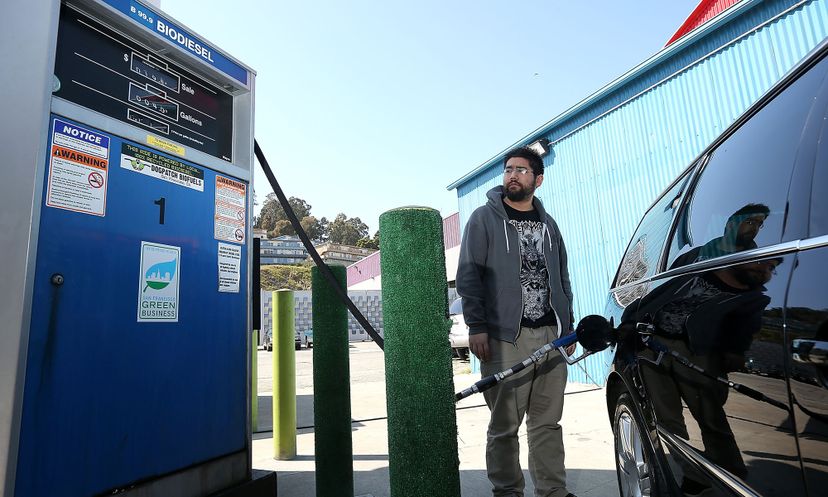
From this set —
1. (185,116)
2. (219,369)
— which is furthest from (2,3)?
(219,369)

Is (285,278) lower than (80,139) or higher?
higher

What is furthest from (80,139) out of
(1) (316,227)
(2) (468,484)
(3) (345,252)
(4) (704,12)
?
(1) (316,227)

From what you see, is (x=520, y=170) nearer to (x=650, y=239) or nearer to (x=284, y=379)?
(x=650, y=239)

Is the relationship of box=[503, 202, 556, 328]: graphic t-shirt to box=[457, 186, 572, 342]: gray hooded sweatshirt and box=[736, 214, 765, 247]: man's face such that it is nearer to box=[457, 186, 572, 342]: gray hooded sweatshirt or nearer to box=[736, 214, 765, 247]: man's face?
box=[457, 186, 572, 342]: gray hooded sweatshirt

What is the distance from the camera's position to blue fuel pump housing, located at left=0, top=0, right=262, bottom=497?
6.01ft

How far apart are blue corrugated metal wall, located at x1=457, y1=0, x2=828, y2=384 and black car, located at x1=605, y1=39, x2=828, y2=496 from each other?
449cm

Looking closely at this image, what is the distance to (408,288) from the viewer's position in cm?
154

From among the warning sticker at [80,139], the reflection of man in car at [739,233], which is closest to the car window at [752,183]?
the reflection of man in car at [739,233]

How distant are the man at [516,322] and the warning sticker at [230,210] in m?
1.26

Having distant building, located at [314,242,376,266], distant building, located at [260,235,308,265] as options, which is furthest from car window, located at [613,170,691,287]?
distant building, located at [260,235,308,265]

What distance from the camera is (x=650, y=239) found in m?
2.19

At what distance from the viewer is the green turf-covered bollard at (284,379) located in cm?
386

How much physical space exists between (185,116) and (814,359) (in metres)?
2.67

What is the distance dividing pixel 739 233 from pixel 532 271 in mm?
1541
